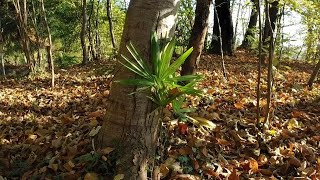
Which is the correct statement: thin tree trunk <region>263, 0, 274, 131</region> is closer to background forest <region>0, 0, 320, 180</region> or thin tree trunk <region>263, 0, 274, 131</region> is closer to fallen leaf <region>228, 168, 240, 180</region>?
background forest <region>0, 0, 320, 180</region>

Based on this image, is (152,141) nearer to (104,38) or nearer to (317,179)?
(317,179)

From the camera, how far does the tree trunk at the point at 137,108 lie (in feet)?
9.06

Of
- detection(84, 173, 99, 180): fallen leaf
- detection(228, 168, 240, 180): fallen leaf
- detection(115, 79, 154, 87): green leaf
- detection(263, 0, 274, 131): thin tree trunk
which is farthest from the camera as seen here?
detection(263, 0, 274, 131): thin tree trunk

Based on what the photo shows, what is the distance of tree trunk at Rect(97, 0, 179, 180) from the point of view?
2.76 meters

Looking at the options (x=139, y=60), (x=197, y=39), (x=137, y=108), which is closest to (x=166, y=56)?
(x=139, y=60)

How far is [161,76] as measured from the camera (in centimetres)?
266

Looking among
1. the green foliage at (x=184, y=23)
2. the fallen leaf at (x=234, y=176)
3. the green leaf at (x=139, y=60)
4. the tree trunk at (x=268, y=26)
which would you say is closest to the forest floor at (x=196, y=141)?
the fallen leaf at (x=234, y=176)

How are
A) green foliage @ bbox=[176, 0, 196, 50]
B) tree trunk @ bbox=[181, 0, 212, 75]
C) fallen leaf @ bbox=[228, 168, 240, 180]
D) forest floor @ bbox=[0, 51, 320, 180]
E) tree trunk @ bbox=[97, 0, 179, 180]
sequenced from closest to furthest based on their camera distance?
tree trunk @ bbox=[97, 0, 179, 180]
fallen leaf @ bbox=[228, 168, 240, 180]
forest floor @ bbox=[0, 51, 320, 180]
tree trunk @ bbox=[181, 0, 212, 75]
green foliage @ bbox=[176, 0, 196, 50]

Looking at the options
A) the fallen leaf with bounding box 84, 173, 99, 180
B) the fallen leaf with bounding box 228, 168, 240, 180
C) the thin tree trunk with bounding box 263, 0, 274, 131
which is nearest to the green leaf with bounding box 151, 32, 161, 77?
the fallen leaf with bounding box 84, 173, 99, 180

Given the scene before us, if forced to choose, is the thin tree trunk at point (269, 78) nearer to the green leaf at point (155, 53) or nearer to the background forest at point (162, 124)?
the background forest at point (162, 124)

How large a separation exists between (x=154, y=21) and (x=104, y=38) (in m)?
25.8

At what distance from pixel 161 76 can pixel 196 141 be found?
3.58 ft

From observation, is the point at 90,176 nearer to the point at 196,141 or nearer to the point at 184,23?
the point at 196,141

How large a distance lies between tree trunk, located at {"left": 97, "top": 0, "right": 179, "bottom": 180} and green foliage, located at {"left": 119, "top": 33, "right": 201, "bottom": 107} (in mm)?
113
